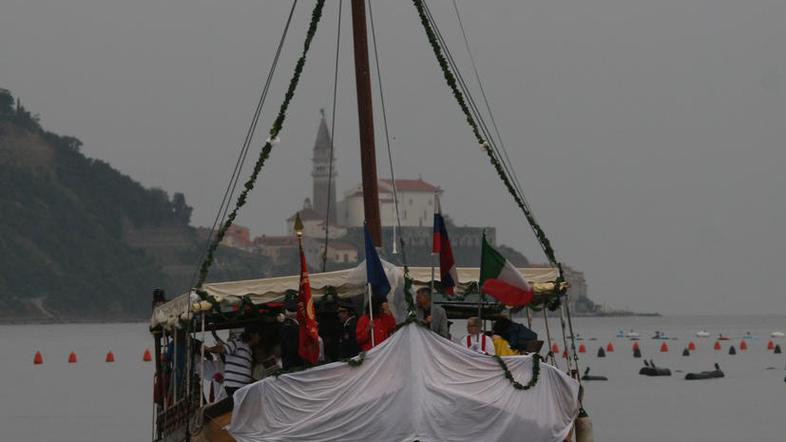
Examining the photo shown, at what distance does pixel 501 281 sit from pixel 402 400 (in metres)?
2.84

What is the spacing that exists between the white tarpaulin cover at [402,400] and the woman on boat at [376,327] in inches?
32.8

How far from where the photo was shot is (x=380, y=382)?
18500mm

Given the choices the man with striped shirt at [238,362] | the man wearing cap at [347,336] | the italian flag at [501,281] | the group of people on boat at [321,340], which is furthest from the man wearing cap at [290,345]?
the italian flag at [501,281]

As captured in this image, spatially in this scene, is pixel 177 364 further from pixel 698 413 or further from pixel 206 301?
pixel 698 413

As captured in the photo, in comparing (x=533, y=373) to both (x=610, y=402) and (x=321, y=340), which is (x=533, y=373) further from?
(x=610, y=402)

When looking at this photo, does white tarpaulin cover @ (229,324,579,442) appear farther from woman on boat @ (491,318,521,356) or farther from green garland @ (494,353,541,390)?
woman on boat @ (491,318,521,356)

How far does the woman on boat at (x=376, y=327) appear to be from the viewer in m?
19.5

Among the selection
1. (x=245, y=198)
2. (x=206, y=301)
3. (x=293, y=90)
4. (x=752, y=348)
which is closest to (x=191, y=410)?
(x=206, y=301)

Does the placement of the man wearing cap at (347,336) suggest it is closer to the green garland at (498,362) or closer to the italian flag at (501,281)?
the green garland at (498,362)

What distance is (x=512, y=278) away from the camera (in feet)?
66.8

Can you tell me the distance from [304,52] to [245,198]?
8.55 feet

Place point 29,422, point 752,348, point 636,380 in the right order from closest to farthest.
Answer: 1. point 29,422
2. point 636,380
3. point 752,348

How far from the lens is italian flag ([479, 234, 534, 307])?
20.4 m

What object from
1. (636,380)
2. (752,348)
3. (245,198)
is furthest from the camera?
→ (752,348)
